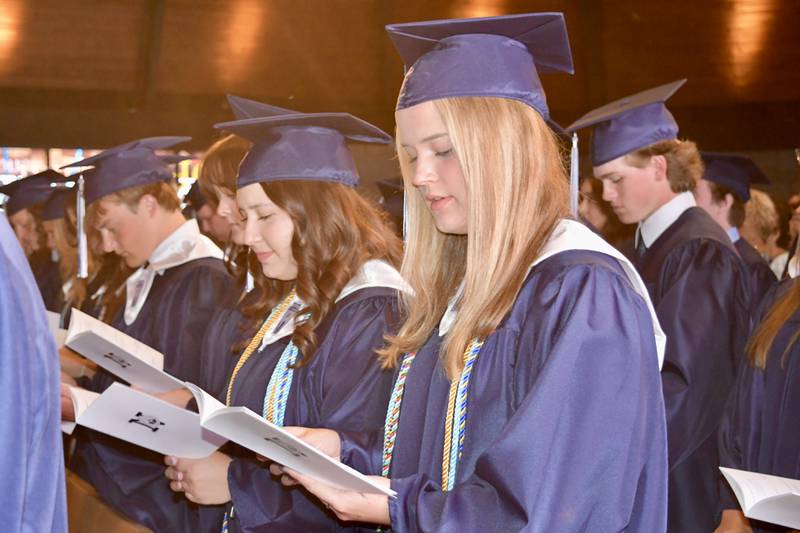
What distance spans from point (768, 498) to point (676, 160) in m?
2.43

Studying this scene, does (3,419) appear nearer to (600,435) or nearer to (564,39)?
(600,435)

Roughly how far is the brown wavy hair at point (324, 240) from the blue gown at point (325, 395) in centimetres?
7

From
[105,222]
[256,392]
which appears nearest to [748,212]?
[105,222]

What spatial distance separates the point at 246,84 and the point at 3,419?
9262mm

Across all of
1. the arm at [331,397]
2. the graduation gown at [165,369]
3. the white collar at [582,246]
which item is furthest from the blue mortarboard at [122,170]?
the white collar at [582,246]

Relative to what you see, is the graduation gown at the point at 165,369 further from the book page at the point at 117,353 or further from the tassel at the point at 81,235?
the book page at the point at 117,353

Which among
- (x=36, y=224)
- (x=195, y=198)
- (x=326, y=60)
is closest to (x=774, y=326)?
(x=195, y=198)

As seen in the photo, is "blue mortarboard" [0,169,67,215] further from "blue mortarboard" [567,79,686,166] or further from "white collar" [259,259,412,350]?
"white collar" [259,259,412,350]

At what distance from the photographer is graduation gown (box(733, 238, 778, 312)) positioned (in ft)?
14.0

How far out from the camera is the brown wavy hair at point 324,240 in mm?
2855

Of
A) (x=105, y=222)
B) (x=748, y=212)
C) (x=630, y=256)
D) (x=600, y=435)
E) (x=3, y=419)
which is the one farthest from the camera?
(x=748, y=212)

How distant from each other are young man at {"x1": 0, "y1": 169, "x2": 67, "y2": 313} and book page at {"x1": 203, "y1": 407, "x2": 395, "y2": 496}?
4.55 metres

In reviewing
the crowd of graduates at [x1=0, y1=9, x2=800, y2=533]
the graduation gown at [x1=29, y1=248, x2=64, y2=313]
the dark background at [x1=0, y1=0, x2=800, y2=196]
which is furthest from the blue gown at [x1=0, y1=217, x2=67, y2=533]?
the dark background at [x1=0, y1=0, x2=800, y2=196]

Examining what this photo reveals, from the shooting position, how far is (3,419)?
48.9 inches
